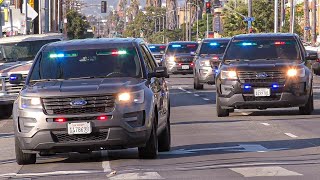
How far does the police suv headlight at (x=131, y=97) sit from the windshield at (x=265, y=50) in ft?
32.0

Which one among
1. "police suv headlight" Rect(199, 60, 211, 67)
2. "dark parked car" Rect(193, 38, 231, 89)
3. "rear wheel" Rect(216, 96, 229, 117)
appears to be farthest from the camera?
"police suv headlight" Rect(199, 60, 211, 67)

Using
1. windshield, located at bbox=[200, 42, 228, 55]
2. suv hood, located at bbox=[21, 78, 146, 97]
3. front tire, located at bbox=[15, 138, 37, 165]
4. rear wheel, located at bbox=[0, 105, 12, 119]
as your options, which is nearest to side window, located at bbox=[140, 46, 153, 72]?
suv hood, located at bbox=[21, 78, 146, 97]

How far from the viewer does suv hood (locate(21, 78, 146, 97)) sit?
576 inches

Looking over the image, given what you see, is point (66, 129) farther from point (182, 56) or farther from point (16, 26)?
point (16, 26)

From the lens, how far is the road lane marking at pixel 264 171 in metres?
12.8

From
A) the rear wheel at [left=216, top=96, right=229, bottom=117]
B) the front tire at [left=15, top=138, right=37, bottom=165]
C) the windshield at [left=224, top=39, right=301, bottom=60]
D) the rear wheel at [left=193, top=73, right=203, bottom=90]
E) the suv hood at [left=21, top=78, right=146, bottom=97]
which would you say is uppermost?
the windshield at [left=224, top=39, right=301, bottom=60]

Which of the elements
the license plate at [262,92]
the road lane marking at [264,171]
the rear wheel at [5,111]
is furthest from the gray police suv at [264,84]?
the road lane marking at [264,171]

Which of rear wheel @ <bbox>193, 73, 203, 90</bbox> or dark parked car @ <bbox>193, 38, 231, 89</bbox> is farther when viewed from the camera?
rear wheel @ <bbox>193, 73, 203, 90</bbox>

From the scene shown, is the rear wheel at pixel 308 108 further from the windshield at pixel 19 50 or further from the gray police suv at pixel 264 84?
the windshield at pixel 19 50

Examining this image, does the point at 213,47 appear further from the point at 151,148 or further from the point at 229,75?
the point at 151,148

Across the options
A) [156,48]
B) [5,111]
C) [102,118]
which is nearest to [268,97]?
[5,111]

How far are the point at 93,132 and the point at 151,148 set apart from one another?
98 centimetres

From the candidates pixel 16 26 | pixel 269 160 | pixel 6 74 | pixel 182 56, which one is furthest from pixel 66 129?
pixel 16 26

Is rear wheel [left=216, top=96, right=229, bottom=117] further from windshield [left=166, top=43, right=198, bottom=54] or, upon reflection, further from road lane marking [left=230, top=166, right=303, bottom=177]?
windshield [left=166, top=43, right=198, bottom=54]
